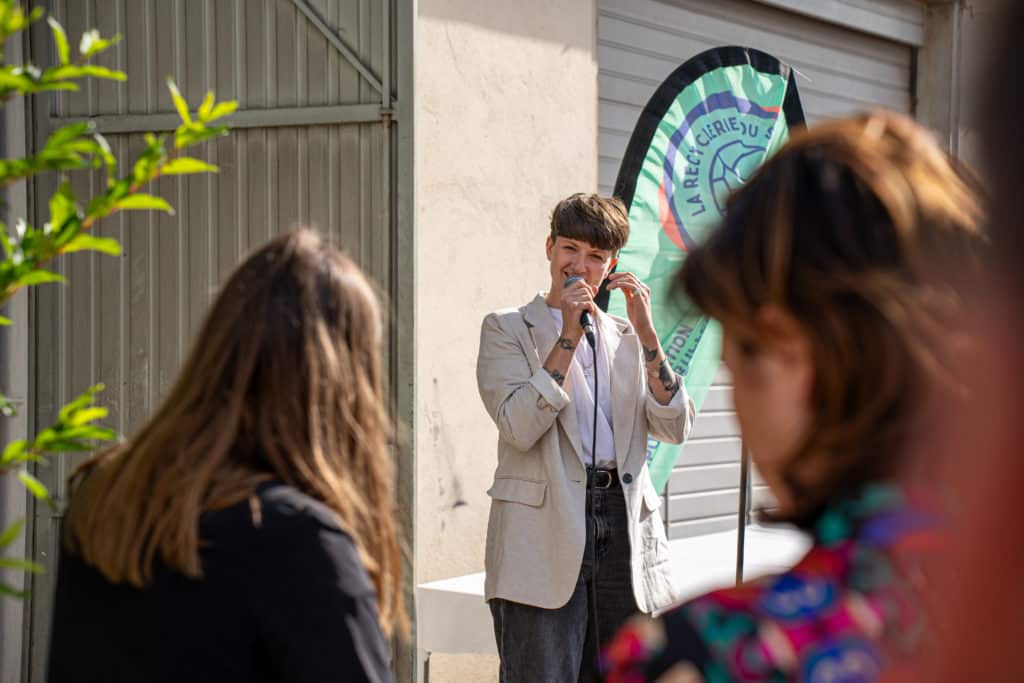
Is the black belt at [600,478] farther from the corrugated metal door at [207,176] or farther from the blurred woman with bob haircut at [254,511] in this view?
the blurred woman with bob haircut at [254,511]

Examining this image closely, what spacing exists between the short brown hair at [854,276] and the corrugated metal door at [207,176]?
4256 millimetres

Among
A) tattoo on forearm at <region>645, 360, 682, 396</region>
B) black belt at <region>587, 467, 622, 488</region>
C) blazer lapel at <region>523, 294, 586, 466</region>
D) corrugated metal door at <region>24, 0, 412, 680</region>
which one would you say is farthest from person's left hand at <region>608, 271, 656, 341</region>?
corrugated metal door at <region>24, 0, 412, 680</region>

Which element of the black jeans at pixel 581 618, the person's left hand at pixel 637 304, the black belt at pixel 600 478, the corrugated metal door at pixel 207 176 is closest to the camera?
the black jeans at pixel 581 618

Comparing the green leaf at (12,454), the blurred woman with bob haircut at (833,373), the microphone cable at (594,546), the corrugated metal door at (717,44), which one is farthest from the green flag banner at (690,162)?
the blurred woman with bob haircut at (833,373)

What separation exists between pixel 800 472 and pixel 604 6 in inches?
246

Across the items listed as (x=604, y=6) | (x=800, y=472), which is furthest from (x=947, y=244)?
(x=604, y=6)

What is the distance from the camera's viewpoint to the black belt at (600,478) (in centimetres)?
412

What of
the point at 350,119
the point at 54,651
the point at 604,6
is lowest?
the point at 54,651

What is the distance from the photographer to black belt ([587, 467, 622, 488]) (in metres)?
4.12

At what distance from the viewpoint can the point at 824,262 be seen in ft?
3.10

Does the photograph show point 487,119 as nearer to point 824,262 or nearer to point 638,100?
point 638,100

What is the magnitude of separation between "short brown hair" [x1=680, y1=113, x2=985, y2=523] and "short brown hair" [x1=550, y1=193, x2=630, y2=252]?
128 inches

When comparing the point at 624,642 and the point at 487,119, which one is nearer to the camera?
the point at 624,642

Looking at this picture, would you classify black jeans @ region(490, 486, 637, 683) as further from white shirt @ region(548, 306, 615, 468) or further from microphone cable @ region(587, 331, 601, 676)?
white shirt @ region(548, 306, 615, 468)
